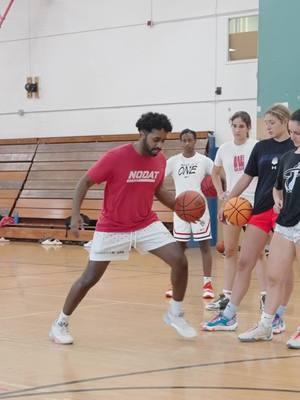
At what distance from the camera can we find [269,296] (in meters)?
6.09

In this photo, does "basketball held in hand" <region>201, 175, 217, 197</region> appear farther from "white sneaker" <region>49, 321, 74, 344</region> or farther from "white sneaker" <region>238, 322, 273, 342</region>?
"white sneaker" <region>49, 321, 74, 344</region>

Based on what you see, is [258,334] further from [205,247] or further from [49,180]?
[49,180]

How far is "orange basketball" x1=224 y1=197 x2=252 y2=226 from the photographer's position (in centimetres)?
660

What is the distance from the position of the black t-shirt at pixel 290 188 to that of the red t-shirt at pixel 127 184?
1000 mm

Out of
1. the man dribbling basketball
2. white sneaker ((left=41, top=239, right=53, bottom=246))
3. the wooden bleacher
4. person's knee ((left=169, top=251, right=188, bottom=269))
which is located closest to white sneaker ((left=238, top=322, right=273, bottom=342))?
person's knee ((left=169, top=251, right=188, bottom=269))

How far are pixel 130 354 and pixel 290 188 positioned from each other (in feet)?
5.71

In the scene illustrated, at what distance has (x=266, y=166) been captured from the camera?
6.44 meters

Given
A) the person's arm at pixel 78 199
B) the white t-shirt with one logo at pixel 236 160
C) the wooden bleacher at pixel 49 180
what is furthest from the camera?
the wooden bleacher at pixel 49 180

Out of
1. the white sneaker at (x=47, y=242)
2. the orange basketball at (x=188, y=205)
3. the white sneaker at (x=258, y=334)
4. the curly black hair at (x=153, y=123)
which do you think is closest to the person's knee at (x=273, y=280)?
the white sneaker at (x=258, y=334)

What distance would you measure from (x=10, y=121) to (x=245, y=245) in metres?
13.9

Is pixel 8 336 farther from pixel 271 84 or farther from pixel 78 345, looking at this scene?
pixel 271 84

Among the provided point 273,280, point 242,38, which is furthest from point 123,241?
point 242,38

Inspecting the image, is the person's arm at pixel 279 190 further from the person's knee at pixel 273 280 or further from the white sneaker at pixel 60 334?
the white sneaker at pixel 60 334

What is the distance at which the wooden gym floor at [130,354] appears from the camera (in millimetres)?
4715
